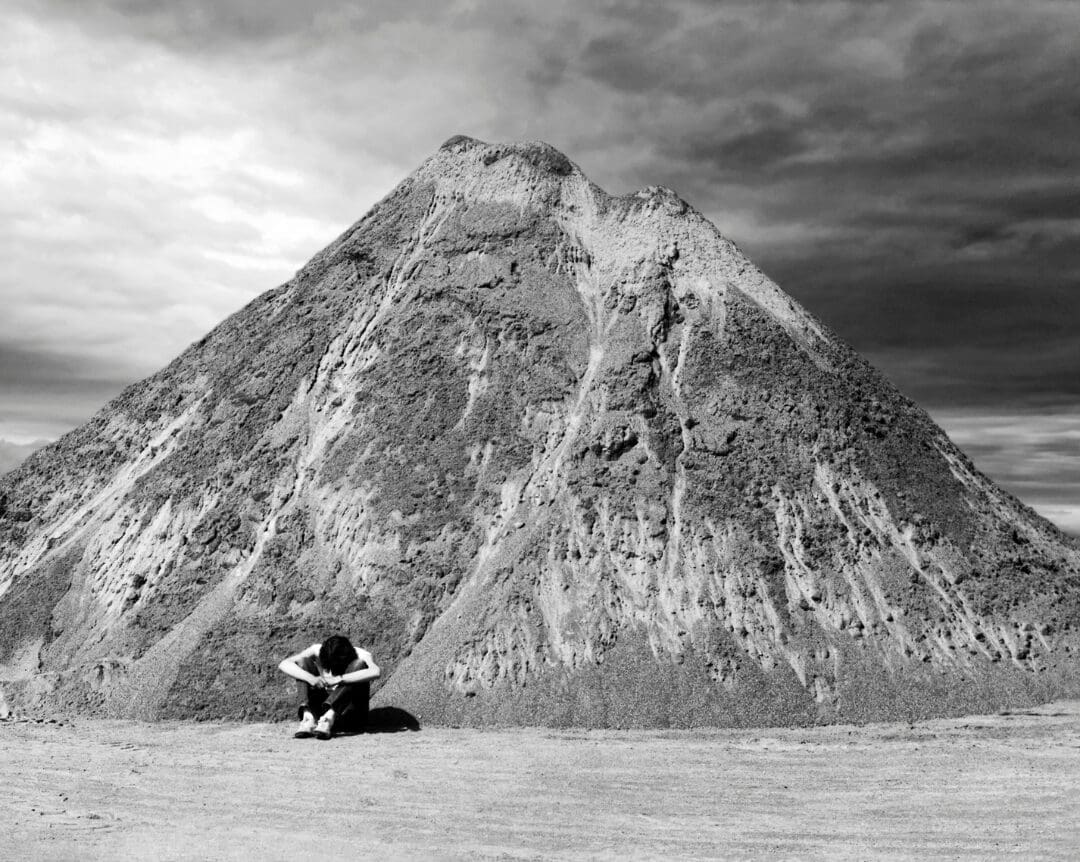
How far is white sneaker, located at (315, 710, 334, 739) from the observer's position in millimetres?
17516

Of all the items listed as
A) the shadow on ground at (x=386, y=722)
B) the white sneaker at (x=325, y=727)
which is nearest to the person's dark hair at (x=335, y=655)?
the white sneaker at (x=325, y=727)

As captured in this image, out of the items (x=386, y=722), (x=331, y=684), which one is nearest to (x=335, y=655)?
(x=331, y=684)

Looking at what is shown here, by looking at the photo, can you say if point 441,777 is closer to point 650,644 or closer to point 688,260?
point 650,644

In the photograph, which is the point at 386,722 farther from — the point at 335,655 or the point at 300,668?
the point at 300,668

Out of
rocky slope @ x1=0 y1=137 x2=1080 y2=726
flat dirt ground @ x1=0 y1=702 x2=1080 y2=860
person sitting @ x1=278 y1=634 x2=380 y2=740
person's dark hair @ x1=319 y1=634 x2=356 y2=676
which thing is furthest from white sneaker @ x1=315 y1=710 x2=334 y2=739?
rocky slope @ x1=0 y1=137 x2=1080 y2=726

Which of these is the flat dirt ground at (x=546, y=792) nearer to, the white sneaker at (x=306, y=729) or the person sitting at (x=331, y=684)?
the white sneaker at (x=306, y=729)

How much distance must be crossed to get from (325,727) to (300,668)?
3.89 feet

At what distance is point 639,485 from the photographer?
71.5ft

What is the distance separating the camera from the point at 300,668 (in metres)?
18.1

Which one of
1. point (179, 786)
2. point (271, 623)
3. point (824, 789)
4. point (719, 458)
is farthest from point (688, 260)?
point (179, 786)

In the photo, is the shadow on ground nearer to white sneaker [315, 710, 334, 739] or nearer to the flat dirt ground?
white sneaker [315, 710, 334, 739]

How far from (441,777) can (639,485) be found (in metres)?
8.85

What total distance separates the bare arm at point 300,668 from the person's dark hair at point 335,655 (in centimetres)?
17

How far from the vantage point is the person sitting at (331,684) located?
17734 millimetres
